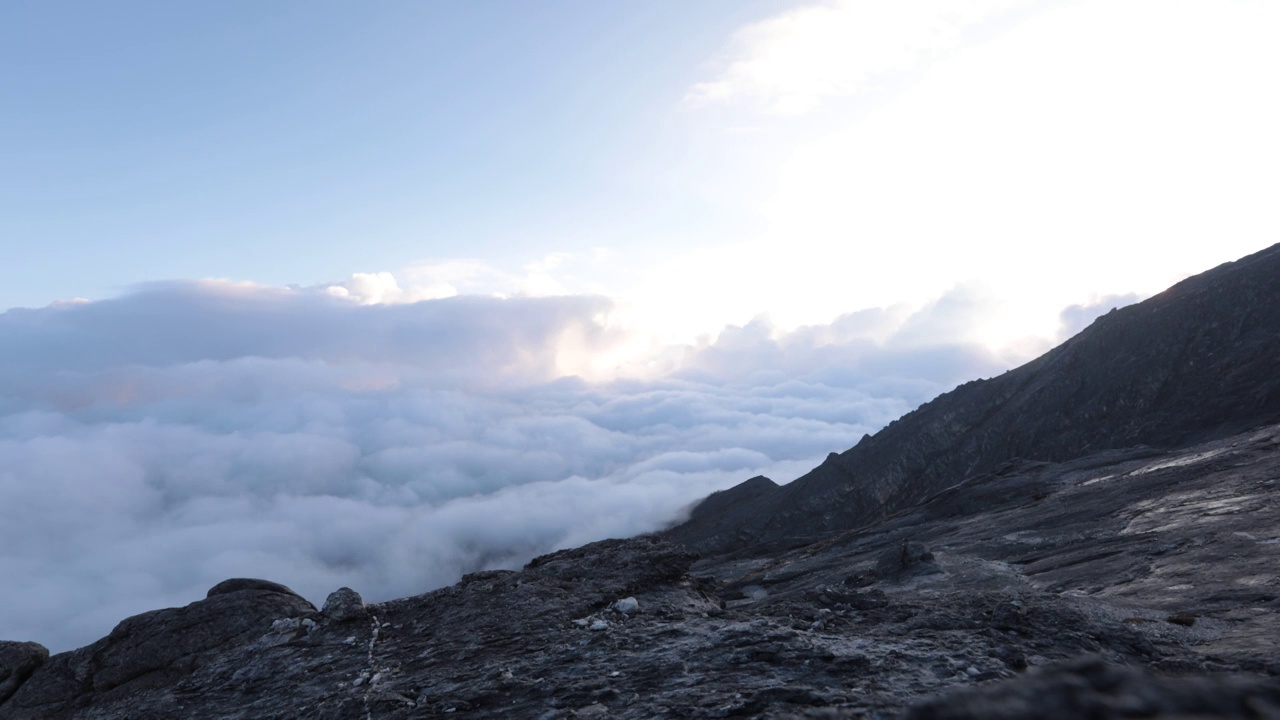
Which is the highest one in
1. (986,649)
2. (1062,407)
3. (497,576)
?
(1062,407)

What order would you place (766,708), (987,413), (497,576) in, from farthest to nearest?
(987,413) < (497,576) < (766,708)

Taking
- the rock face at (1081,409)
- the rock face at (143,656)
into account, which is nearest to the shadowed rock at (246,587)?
the rock face at (143,656)

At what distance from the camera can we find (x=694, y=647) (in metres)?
10.9

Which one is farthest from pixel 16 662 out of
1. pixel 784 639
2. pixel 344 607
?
pixel 784 639

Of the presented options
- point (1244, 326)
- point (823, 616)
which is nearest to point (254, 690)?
A: point (823, 616)

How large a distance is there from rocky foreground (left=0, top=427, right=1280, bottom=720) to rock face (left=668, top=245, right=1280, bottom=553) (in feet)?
136

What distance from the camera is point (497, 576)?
15812 millimetres

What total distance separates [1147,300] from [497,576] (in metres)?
76.9

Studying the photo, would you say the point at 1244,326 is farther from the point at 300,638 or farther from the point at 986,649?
the point at 300,638

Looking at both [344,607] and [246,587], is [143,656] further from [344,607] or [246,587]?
[344,607]

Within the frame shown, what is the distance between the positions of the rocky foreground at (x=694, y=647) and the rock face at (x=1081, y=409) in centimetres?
4135

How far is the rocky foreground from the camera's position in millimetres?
8531

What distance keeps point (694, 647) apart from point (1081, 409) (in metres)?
69.4

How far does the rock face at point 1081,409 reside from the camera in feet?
183
